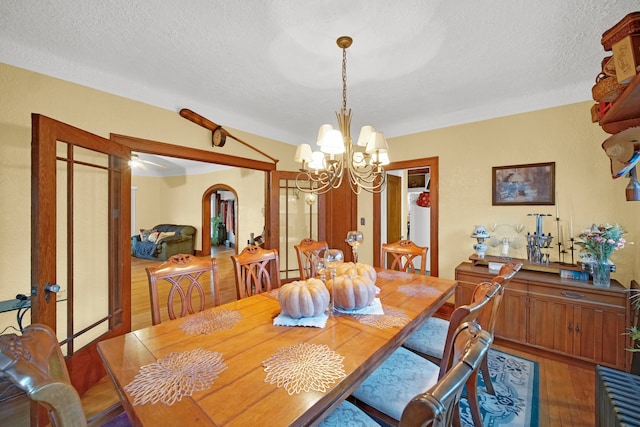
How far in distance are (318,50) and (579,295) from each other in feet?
9.43

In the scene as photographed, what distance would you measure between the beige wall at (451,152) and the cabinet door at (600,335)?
1.77 ft

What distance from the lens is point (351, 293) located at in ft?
4.57

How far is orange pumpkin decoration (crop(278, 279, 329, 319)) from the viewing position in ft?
4.31

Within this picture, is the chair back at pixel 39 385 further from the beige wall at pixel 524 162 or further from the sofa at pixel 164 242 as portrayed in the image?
the sofa at pixel 164 242

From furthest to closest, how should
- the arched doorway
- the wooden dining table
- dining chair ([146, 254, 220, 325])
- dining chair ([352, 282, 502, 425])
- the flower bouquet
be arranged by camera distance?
the arched doorway
the flower bouquet
dining chair ([146, 254, 220, 325])
dining chair ([352, 282, 502, 425])
the wooden dining table

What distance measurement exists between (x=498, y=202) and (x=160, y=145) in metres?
3.64

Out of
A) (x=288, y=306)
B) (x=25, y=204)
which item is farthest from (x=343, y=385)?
(x=25, y=204)

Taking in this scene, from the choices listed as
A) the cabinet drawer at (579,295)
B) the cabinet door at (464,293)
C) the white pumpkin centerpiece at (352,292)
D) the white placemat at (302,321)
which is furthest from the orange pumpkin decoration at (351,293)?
the cabinet drawer at (579,295)

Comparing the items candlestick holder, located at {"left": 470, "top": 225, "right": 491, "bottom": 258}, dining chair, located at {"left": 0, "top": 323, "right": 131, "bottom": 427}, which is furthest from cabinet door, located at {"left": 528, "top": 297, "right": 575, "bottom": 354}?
dining chair, located at {"left": 0, "top": 323, "right": 131, "bottom": 427}

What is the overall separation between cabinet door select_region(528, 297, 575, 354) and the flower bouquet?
0.33 m

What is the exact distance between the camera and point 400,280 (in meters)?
2.07

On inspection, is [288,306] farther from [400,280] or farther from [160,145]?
[160,145]

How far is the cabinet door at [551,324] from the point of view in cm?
216

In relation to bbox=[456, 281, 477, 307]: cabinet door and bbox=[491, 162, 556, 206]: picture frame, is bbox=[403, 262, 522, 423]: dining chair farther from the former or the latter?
bbox=[491, 162, 556, 206]: picture frame
